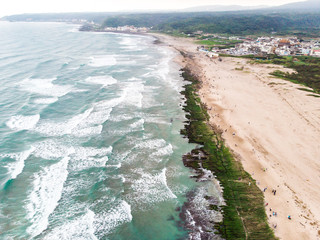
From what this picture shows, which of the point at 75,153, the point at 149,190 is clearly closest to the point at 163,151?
the point at 149,190

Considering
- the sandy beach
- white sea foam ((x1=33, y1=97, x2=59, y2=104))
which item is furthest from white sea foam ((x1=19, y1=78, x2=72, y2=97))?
the sandy beach

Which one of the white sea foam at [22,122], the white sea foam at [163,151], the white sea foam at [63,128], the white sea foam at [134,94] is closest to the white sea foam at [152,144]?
the white sea foam at [163,151]

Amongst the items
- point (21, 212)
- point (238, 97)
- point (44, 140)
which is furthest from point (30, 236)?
point (238, 97)

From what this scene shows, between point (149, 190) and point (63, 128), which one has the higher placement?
point (63, 128)

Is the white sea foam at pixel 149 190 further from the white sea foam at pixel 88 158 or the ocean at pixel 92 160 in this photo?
the white sea foam at pixel 88 158

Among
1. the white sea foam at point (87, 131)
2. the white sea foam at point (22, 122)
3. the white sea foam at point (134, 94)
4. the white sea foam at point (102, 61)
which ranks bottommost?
the white sea foam at point (134, 94)

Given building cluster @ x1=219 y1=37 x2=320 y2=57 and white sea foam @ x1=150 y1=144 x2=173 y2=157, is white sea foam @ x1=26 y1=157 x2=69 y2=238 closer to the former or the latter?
white sea foam @ x1=150 y1=144 x2=173 y2=157

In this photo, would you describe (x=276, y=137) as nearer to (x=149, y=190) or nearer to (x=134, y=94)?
(x=149, y=190)

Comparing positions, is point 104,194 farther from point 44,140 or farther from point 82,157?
point 44,140
